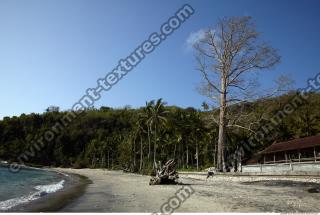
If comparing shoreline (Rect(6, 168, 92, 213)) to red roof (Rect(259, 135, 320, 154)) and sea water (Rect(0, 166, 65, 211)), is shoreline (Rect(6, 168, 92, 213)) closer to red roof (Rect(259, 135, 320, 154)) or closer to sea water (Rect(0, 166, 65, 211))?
sea water (Rect(0, 166, 65, 211))

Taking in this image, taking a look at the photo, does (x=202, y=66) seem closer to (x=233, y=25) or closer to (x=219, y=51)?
(x=219, y=51)

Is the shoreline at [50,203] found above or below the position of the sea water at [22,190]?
above

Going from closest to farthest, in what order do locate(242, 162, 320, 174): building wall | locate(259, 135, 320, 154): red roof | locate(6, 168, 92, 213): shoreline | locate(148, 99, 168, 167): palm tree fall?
locate(6, 168, 92, 213): shoreline < locate(242, 162, 320, 174): building wall < locate(259, 135, 320, 154): red roof < locate(148, 99, 168, 167): palm tree

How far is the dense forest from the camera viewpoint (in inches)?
2525

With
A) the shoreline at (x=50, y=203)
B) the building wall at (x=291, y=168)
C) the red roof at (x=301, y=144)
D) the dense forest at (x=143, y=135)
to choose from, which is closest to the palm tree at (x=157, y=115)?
the dense forest at (x=143, y=135)

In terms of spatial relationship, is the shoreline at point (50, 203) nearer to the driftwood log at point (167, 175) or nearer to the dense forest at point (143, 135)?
the driftwood log at point (167, 175)

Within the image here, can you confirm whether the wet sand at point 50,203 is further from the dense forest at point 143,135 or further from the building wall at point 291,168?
the building wall at point 291,168

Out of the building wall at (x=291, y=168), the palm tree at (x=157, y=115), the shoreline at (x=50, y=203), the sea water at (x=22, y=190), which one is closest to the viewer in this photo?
the shoreline at (x=50, y=203)

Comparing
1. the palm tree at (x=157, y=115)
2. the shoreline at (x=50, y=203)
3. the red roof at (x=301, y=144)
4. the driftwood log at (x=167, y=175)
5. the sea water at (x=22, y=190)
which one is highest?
the palm tree at (x=157, y=115)

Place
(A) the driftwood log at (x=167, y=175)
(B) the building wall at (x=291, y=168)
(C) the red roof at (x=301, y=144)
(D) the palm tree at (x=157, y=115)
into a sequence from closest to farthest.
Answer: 1. (B) the building wall at (x=291, y=168)
2. (A) the driftwood log at (x=167, y=175)
3. (C) the red roof at (x=301, y=144)
4. (D) the palm tree at (x=157, y=115)

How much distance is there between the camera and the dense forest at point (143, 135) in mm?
64125

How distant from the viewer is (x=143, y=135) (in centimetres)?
7975

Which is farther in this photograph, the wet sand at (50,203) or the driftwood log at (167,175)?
the driftwood log at (167,175)

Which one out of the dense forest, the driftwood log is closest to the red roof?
the dense forest
